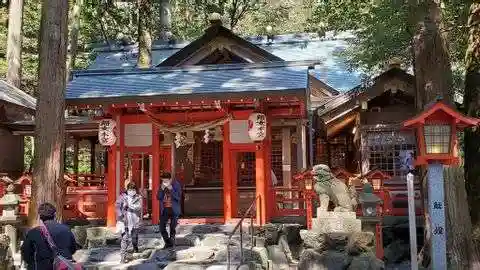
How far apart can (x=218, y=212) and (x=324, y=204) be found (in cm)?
585

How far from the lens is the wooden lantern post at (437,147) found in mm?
7785

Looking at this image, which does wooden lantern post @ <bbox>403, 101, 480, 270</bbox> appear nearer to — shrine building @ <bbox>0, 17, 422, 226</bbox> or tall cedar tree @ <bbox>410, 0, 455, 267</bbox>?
tall cedar tree @ <bbox>410, 0, 455, 267</bbox>

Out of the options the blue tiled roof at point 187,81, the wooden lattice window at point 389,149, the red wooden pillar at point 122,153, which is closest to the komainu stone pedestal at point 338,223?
the blue tiled roof at point 187,81

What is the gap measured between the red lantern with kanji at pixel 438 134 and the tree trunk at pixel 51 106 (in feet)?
19.4

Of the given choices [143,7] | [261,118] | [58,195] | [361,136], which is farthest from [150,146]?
[143,7]

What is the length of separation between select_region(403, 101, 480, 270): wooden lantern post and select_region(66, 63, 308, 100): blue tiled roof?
4.79m

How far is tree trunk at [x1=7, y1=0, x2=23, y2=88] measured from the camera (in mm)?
19625

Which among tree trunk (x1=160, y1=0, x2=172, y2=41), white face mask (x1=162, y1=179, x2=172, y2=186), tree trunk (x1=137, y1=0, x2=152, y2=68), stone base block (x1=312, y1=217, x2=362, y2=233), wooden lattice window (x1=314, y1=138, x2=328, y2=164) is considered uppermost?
tree trunk (x1=160, y1=0, x2=172, y2=41)

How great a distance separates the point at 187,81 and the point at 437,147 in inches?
302

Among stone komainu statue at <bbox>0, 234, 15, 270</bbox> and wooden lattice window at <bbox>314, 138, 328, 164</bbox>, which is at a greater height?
wooden lattice window at <bbox>314, 138, 328, 164</bbox>

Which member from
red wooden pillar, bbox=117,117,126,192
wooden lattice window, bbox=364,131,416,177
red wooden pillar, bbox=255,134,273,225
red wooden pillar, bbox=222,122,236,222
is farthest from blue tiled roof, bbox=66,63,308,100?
wooden lattice window, bbox=364,131,416,177

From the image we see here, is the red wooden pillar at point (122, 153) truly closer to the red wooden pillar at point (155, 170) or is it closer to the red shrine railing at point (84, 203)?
the red wooden pillar at point (155, 170)

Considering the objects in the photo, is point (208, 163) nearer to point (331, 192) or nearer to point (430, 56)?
point (331, 192)

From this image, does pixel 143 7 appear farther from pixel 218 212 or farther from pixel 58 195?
pixel 58 195
